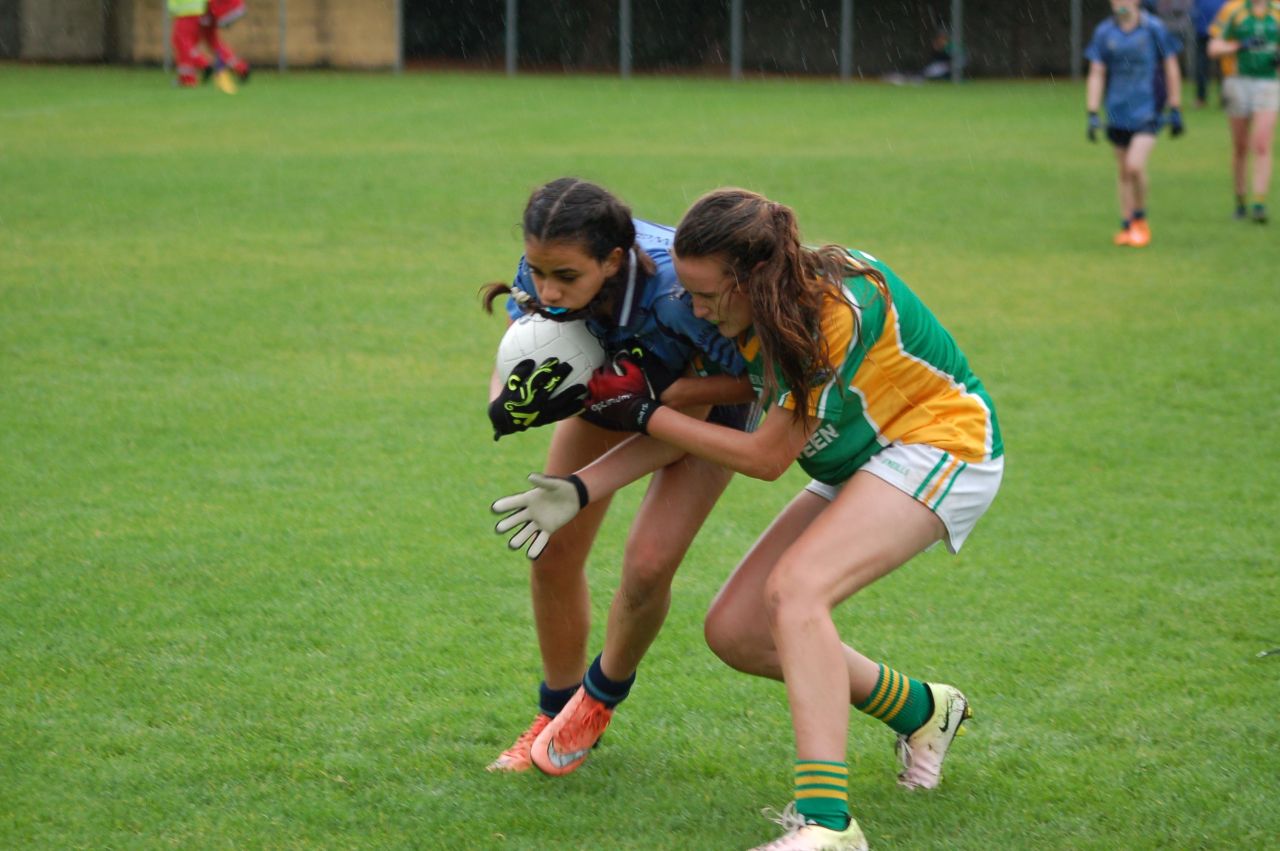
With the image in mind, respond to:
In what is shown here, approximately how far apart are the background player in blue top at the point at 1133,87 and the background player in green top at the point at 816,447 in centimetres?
935

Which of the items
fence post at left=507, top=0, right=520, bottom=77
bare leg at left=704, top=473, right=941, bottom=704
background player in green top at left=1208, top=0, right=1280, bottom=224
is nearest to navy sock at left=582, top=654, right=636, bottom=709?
bare leg at left=704, top=473, right=941, bottom=704

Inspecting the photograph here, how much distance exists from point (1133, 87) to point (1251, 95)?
1.46 meters

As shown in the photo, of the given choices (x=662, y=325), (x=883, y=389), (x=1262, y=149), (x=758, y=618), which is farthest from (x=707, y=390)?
(x=1262, y=149)


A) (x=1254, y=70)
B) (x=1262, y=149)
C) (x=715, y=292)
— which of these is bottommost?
(x=715, y=292)

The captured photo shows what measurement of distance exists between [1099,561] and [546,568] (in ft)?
8.35

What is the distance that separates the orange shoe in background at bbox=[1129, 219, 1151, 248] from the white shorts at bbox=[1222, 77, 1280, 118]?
1564 mm

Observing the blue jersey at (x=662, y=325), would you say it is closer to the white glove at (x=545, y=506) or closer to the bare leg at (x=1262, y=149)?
the white glove at (x=545, y=506)

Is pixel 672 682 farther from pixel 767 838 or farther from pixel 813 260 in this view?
pixel 813 260

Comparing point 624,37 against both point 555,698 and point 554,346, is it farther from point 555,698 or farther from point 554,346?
point 554,346

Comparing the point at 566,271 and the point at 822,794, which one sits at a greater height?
the point at 566,271

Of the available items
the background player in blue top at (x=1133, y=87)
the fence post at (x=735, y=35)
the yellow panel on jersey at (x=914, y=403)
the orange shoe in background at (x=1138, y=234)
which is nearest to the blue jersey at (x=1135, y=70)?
the background player in blue top at (x=1133, y=87)

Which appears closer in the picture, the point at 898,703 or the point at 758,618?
the point at 758,618

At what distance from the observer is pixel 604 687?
→ 4238 mm

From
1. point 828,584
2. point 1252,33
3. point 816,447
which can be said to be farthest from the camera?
point 1252,33
